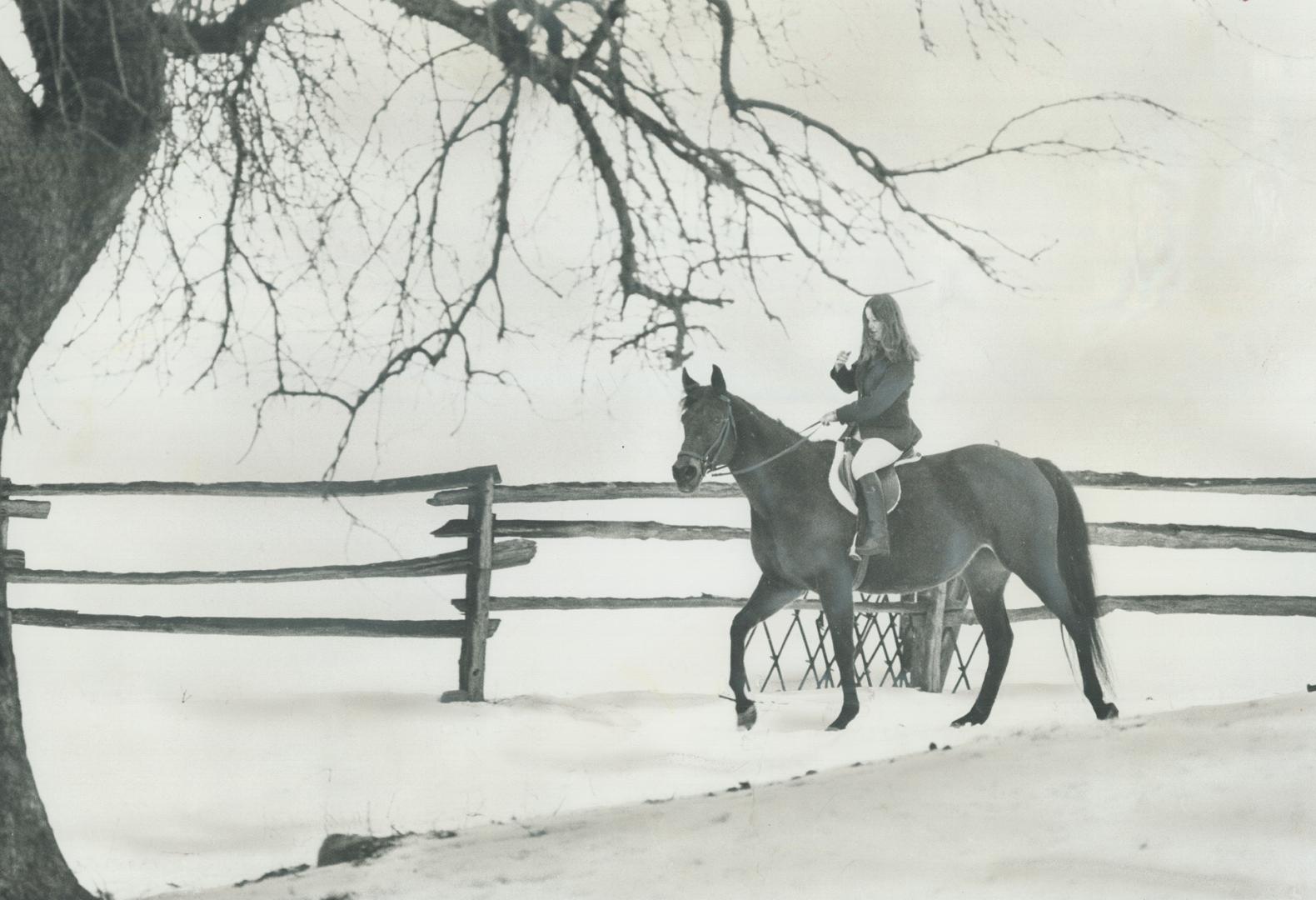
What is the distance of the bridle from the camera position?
5.42 meters

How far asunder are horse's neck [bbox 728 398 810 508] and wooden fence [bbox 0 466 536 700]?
2.56 m

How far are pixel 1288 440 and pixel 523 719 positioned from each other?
12.4ft

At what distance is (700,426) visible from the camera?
5.43 meters

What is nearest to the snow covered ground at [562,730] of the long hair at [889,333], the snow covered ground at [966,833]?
the snow covered ground at [966,833]

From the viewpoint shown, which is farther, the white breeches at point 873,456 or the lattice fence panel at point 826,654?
the lattice fence panel at point 826,654

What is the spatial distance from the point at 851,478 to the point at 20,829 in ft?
10.7

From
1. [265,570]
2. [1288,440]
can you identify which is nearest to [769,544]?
[1288,440]

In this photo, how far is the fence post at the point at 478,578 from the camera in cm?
775

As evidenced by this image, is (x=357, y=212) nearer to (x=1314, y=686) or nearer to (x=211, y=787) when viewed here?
(x=211, y=787)

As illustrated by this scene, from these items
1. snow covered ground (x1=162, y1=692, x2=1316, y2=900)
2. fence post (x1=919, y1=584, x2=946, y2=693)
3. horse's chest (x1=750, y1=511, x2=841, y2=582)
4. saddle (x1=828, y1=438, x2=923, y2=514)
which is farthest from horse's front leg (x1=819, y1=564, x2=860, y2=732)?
fence post (x1=919, y1=584, x2=946, y2=693)

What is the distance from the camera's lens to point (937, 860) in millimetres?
4133

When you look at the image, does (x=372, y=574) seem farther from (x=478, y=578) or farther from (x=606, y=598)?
(x=606, y=598)

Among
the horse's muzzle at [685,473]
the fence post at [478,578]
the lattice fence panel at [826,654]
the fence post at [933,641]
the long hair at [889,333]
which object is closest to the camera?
the long hair at [889,333]

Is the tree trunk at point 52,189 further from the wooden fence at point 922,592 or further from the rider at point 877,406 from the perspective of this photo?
the wooden fence at point 922,592
